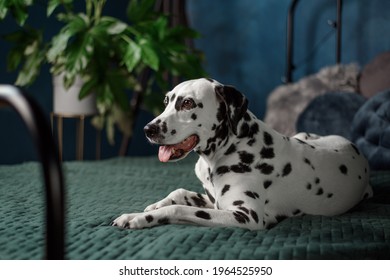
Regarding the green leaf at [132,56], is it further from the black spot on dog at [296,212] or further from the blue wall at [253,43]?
the black spot on dog at [296,212]

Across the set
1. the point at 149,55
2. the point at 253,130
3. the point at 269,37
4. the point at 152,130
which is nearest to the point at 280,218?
the point at 253,130

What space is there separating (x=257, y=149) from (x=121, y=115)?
2641 millimetres

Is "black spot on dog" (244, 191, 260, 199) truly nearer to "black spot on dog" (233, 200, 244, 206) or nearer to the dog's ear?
"black spot on dog" (233, 200, 244, 206)

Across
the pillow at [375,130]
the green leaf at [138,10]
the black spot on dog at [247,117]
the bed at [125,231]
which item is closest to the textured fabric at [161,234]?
the bed at [125,231]

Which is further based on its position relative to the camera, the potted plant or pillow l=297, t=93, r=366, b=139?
the potted plant

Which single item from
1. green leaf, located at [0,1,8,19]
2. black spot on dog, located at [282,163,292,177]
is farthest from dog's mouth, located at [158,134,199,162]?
green leaf, located at [0,1,8,19]

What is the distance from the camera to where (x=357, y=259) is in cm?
152

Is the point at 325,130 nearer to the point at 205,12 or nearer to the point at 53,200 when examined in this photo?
the point at 205,12

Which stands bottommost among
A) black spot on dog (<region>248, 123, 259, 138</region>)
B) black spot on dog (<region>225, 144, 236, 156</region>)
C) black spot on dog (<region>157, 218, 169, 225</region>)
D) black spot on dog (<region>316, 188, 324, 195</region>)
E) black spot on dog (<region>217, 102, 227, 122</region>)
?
black spot on dog (<region>316, 188, 324, 195</region>)

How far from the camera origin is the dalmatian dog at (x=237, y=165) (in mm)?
1806

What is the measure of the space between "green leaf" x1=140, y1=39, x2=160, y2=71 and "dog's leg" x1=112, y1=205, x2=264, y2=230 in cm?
176

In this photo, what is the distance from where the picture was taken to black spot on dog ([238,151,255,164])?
6.38ft
